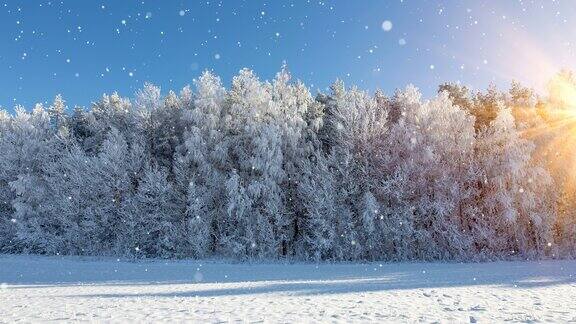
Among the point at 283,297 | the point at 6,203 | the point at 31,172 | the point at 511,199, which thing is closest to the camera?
the point at 283,297

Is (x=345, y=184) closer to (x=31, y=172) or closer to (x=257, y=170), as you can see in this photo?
(x=257, y=170)

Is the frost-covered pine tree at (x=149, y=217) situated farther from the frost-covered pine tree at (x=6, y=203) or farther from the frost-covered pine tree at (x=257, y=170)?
the frost-covered pine tree at (x=6, y=203)

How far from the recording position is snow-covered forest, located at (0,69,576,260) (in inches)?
1251

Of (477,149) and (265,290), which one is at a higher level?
(477,149)

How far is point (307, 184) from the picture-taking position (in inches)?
1302

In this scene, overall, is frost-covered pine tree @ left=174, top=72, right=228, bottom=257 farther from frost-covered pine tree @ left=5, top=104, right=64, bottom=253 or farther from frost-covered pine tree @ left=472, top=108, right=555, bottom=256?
frost-covered pine tree @ left=472, top=108, right=555, bottom=256

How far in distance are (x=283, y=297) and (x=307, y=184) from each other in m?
19.8

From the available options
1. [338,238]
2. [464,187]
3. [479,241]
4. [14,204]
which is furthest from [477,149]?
[14,204]

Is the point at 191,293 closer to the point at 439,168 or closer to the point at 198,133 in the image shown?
the point at 198,133

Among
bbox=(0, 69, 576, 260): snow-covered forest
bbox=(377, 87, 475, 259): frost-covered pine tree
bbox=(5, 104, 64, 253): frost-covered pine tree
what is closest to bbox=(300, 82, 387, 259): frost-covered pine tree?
bbox=(0, 69, 576, 260): snow-covered forest

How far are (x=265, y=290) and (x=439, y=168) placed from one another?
21342 mm

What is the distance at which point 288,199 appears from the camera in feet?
114

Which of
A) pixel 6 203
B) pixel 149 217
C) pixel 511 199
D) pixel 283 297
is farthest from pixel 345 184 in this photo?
pixel 6 203

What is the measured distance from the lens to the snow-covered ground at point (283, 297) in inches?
395
